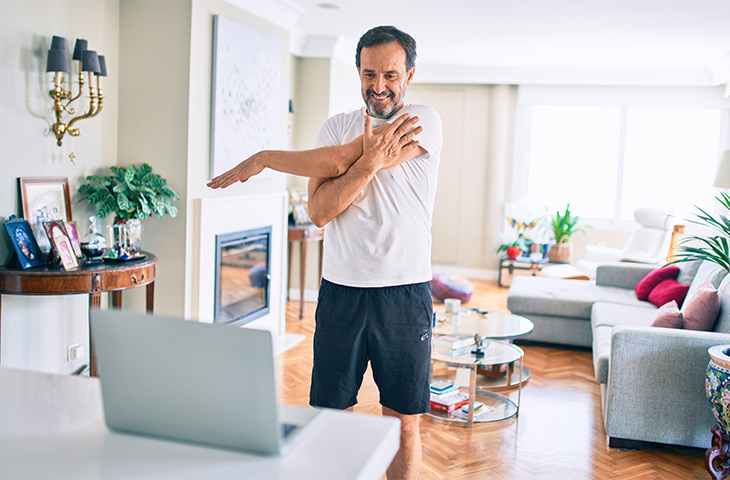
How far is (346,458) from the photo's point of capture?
93cm

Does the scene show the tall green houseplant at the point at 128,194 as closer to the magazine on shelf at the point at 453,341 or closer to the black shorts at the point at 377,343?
the magazine on shelf at the point at 453,341

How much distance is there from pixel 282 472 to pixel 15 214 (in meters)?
2.75

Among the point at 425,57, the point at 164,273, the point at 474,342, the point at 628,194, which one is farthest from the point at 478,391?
the point at 628,194

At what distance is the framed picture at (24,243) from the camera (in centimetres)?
297

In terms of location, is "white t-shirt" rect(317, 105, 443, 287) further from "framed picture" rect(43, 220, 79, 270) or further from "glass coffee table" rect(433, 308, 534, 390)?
"glass coffee table" rect(433, 308, 534, 390)

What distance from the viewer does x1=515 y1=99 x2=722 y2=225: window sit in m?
7.54

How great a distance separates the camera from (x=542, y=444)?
127 inches

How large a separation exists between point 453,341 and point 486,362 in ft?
0.87

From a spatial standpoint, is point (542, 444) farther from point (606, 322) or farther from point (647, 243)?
point (647, 243)

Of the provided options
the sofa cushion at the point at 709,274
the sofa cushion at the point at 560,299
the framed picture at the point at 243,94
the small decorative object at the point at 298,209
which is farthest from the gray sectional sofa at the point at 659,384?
the small decorative object at the point at 298,209

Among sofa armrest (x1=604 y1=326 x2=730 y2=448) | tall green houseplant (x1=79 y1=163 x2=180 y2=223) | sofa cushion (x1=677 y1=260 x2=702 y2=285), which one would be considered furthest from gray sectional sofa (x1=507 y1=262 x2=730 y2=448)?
tall green houseplant (x1=79 y1=163 x2=180 y2=223)

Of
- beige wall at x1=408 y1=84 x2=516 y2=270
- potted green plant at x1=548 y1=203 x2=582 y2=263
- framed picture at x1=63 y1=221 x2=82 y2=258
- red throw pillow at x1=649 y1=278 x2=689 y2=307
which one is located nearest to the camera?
framed picture at x1=63 y1=221 x2=82 y2=258

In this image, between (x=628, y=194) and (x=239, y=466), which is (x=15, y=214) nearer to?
(x=239, y=466)

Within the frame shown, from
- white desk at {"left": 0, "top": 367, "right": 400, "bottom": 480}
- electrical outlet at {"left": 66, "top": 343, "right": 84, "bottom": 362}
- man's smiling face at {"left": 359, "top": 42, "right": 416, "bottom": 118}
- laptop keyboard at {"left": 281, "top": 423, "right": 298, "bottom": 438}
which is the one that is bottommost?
electrical outlet at {"left": 66, "top": 343, "right": 84, "bottom": 362}
